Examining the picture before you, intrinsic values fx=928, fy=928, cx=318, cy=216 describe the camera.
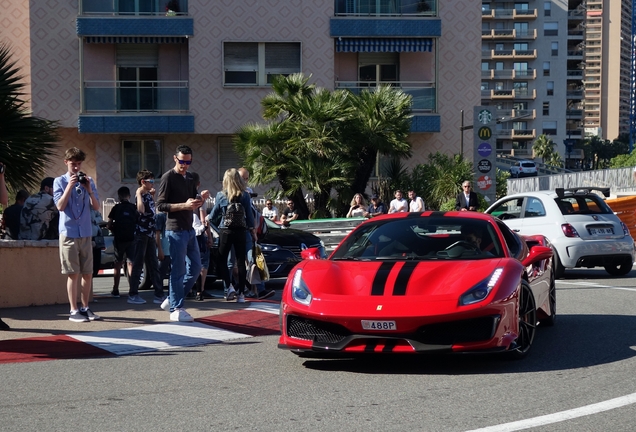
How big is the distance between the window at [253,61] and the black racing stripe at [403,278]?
25.4 m

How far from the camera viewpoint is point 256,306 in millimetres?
12109

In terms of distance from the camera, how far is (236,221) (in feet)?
40.7

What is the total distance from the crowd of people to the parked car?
209 ft

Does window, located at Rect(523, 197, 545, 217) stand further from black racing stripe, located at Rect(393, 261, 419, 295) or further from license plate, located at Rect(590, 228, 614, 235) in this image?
black racing stripe, located at Rect(393, 261, 419, 295)

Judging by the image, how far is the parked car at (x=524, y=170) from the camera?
250 feet

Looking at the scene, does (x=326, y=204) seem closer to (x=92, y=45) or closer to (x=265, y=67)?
(x=265, y=67)

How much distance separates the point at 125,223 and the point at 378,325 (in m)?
6.72

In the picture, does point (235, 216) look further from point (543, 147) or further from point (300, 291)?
point (543, 147)

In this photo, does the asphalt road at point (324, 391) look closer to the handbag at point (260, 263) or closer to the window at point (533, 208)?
the handbag at point (260, 263)

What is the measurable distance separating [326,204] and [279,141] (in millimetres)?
2322

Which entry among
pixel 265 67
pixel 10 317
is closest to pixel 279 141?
pixel 265 67

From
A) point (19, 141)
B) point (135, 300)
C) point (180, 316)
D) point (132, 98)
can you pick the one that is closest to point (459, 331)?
point (180, 316)

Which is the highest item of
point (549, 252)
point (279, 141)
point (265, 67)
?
point (265, 67)

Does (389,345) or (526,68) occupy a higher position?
(526,68)
